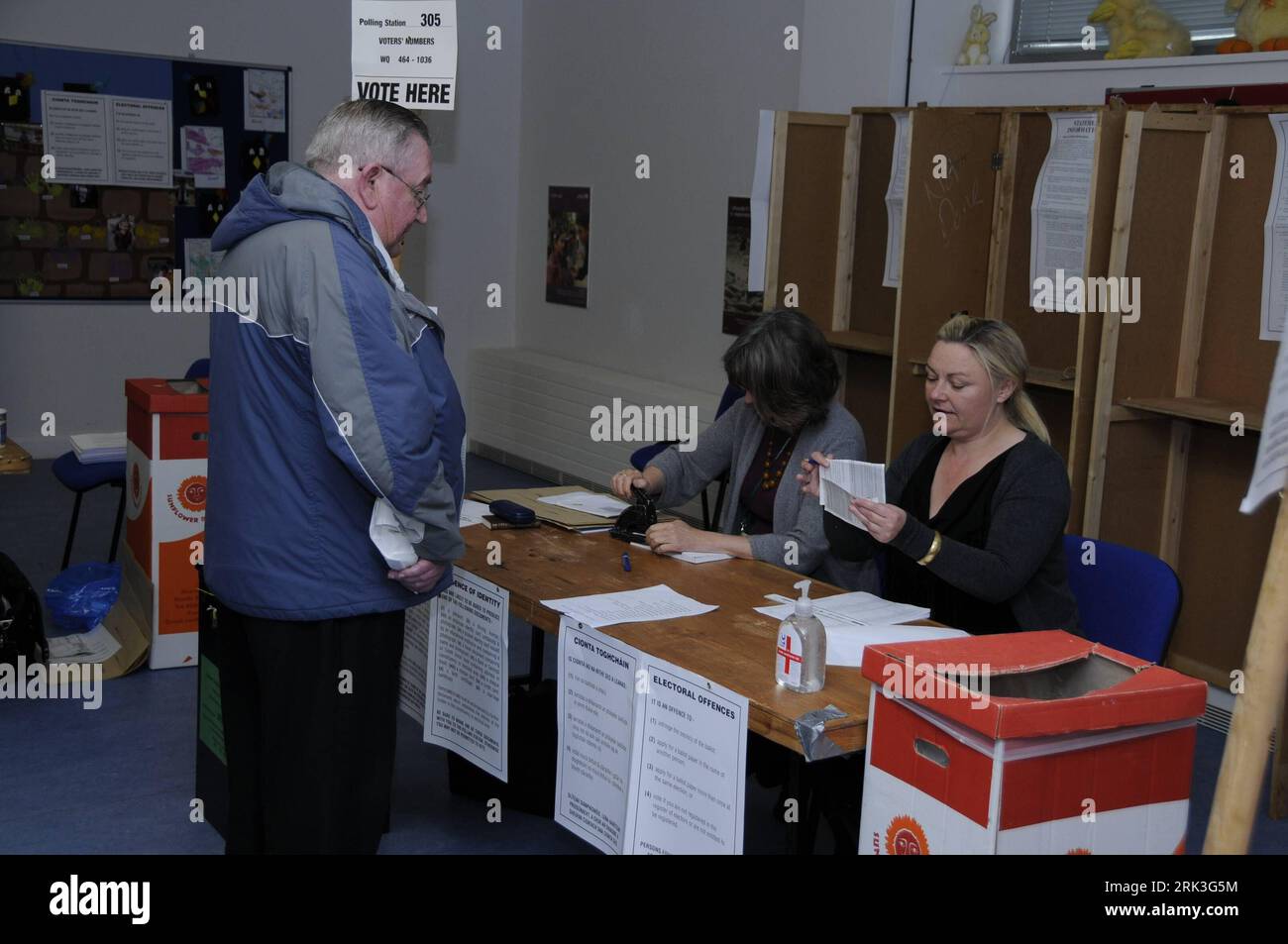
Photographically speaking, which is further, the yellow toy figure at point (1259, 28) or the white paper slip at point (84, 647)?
the white paper slip at point (84, 647)

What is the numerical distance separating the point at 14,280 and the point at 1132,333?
6.22 meters

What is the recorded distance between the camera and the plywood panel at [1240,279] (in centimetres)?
423

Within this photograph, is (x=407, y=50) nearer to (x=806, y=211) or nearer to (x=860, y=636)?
(x=806, y=211)

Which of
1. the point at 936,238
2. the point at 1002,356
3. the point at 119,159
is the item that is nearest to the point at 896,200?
the point at 936,238

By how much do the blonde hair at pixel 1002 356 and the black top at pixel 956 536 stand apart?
12 centimetres

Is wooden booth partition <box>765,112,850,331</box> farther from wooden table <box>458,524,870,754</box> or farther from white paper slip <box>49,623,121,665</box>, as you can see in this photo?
white paper slip <box>49,623,121,665</box>

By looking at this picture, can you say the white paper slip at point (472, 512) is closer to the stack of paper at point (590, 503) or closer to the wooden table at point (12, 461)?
the stack of paper at point (590, 503)

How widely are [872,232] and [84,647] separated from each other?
3.39 metres

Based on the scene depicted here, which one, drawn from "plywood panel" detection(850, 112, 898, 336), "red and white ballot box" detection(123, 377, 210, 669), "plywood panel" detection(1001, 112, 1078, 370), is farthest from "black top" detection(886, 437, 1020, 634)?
"red and white ballot box" detection(123, 377, 210, 669)

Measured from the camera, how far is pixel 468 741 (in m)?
3.18

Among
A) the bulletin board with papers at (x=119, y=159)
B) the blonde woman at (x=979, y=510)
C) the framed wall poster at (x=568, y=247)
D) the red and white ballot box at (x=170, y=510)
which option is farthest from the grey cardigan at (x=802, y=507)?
the bulletin board with papers at (x=119, y=159)

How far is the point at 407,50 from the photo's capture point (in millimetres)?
4156
